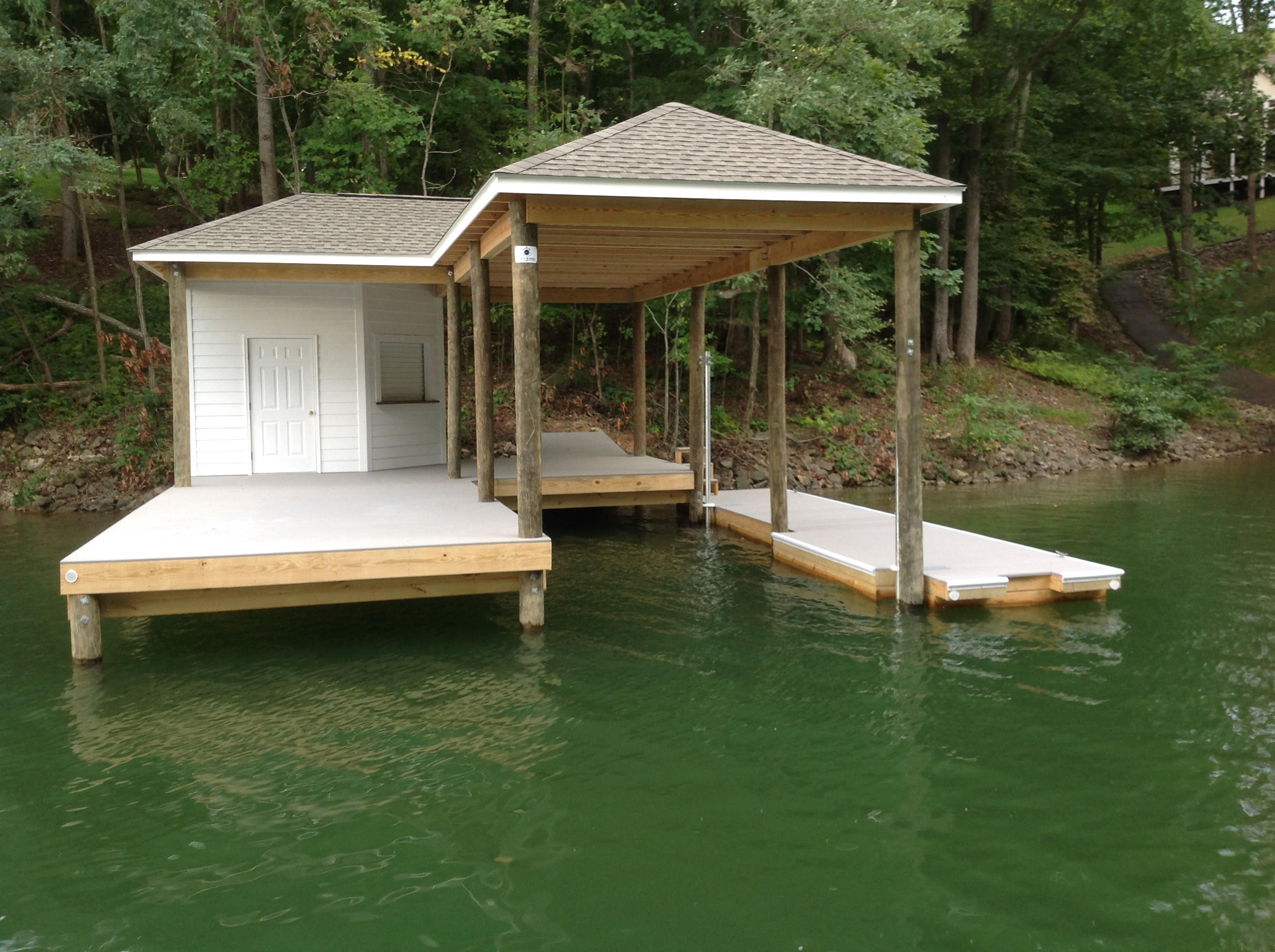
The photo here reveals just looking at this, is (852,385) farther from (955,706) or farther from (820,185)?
(955,706)

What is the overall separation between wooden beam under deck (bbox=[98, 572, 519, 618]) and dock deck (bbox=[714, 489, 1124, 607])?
316cm

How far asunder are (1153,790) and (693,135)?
5.77 m

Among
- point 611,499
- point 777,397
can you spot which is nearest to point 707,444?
point 611,499

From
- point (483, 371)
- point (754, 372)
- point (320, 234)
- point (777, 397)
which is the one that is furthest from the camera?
point (754, 372)

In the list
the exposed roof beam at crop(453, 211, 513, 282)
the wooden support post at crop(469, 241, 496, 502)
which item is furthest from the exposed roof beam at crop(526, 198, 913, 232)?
the wooden support post at crop(469, 241, 496, 502)

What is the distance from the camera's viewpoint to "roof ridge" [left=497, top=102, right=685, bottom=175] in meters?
7.39

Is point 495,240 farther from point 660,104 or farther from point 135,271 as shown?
point 660,104

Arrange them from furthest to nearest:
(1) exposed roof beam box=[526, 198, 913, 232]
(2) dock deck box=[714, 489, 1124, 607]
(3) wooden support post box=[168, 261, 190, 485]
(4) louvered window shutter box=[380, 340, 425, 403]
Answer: (4) louvered window shutter box=[380, 340, 425, 403] → (3) wooden support post box=[168, 261, 190, 485] → (2) dock deck box=[714, 489, 1124, 607] → (1) exposed roof beam box=[526, 198, 913, 232]

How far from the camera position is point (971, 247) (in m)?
22.2

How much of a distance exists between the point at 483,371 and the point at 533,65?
37.9 feet

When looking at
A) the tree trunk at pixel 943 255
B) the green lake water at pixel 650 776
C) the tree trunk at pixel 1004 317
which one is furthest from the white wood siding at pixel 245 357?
the tree trunk at pixel 1004 317

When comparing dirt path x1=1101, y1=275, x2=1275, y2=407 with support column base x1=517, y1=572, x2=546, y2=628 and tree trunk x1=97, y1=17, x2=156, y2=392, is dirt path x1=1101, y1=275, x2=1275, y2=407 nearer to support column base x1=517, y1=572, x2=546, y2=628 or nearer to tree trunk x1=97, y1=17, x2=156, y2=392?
support column base x1=517, y1=572, x2=546, y2=628

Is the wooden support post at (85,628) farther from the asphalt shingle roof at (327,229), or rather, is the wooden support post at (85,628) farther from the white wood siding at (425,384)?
the white wood siding at (425,384)

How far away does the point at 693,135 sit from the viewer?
8.28 metres
